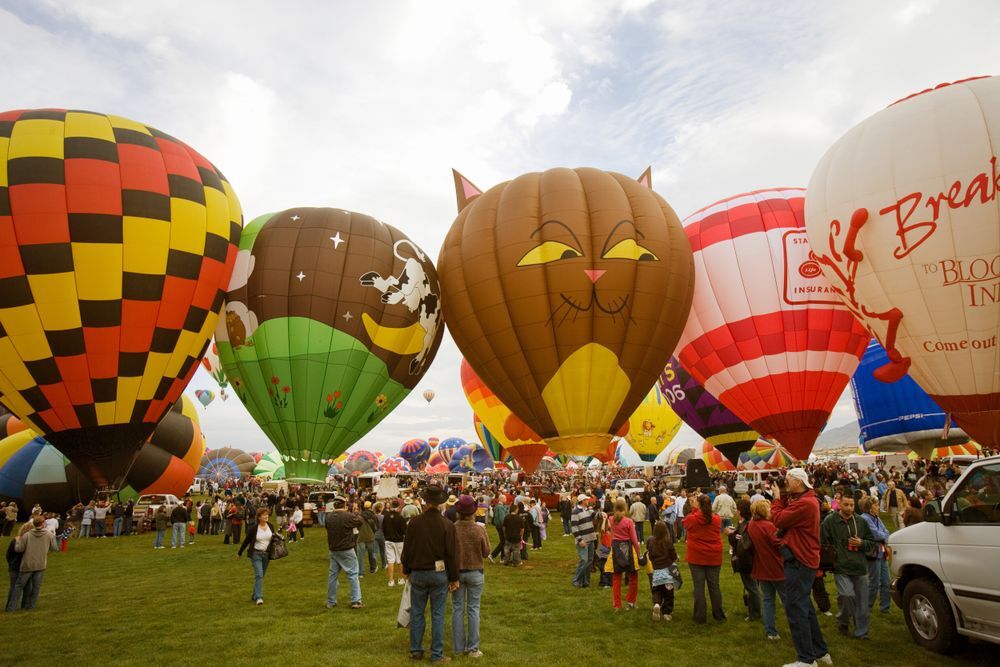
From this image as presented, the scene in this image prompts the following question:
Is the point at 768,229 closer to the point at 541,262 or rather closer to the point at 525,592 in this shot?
the point at 541,262

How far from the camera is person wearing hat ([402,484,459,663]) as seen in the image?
18.5 ft

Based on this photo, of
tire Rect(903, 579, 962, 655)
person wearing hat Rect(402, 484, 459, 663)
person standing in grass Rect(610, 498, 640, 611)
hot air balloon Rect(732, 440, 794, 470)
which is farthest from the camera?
hot air balloon Rect(732, 440, 794, 470)

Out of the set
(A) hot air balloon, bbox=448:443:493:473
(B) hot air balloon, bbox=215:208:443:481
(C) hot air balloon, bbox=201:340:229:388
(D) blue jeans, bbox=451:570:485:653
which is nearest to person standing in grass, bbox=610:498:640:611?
(D) blue jeans, bbox=451:570:485:653

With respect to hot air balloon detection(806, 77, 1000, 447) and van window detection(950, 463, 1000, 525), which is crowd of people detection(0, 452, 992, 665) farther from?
hot air balloon detection(806, 77, 1000, 447)

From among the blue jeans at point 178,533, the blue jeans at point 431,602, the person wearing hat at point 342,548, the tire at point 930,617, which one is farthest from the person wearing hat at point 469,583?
the blue jeans at point 178,533

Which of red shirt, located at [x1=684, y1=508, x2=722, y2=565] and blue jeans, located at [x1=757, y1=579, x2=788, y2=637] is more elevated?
red shirt, located at [x1=684, y1=508, x2=722, y2=565]

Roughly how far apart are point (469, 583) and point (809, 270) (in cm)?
1465

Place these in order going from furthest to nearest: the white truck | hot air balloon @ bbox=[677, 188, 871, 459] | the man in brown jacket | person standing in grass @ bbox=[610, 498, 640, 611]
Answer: hot air balloon @ bbox=[677, 188, 871, 459]
the man in brown jacket
person standing in grass @ bbox=[610, 498, 640, 611]
the white truck

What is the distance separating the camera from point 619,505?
25.7 ft

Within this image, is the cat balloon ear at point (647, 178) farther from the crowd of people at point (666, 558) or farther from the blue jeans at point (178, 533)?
the blue jeans at point (178, 533)

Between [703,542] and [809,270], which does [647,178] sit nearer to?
[809,270]

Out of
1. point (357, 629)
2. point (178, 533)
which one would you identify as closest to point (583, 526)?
point (357, 629)

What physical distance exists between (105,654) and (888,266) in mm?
15096

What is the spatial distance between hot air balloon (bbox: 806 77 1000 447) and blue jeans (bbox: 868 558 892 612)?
761 cm
